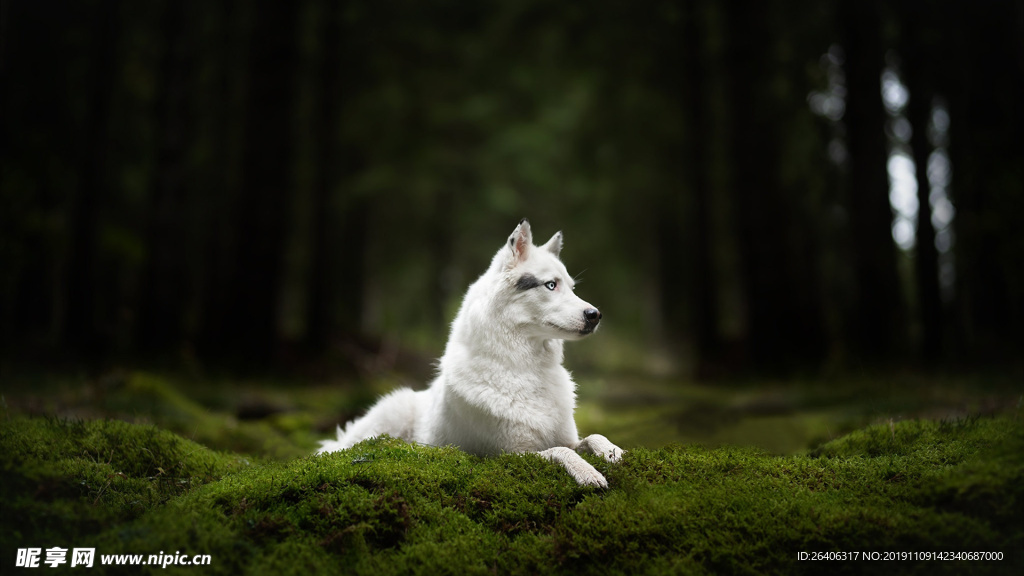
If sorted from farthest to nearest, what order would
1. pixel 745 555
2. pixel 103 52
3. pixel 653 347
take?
pixel 653 347 < pixel 103 52 < pixel 745 555

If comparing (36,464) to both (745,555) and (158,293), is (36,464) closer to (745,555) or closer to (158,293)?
(745,555)

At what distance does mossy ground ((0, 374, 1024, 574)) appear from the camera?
11.5 ft

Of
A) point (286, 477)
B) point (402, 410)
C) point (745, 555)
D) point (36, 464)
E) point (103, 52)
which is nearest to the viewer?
point (745, 555)

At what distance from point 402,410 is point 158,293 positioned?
9.78 m

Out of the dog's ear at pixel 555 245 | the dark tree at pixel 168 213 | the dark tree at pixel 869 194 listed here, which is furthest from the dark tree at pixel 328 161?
the dark tree at pixel 869 194

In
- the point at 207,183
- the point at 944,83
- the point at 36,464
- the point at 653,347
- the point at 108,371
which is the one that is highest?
the point at 944,83

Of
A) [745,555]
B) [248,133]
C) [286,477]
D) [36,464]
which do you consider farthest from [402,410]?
[248,133]

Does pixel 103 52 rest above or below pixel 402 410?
above

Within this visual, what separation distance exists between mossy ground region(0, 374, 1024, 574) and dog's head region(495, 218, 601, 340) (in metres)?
0.98

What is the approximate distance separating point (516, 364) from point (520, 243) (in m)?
0.96

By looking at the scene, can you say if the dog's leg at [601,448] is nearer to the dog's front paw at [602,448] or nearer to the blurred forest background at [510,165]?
the dog's front paw at [602,448]

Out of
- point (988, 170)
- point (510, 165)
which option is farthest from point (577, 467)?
point (510, 165)

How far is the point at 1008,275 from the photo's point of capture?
13.7 m

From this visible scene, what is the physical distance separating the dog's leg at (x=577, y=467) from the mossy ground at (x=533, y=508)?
71 mm
